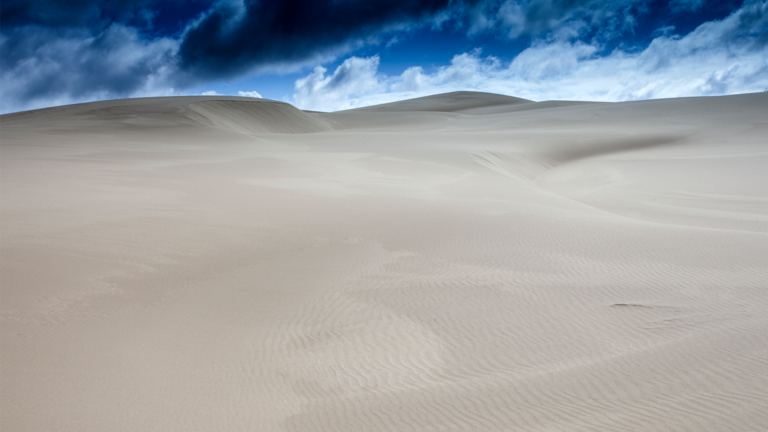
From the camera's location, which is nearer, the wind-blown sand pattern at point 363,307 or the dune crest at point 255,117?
the wind-blown sand pattern at point 363,307

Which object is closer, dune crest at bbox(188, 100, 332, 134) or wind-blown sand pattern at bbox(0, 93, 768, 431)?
wind-blown sand pattern at bbox(0, 93, 768, 431)

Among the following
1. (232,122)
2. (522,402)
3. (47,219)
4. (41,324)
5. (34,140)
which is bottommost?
(522,402)

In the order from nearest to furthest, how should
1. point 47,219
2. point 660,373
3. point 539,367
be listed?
point 660,373
point 539,367
point 47,219

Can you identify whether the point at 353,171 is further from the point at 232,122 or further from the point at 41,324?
the point at 232,122

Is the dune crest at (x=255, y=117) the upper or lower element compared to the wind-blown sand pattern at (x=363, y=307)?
upper

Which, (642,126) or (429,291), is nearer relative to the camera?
(429,291)

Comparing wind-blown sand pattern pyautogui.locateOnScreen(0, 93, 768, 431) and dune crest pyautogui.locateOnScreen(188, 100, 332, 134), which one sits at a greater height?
dune crest pyautogui.locateOnScreen(188, 100, 332, 134)

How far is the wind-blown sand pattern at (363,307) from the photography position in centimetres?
299

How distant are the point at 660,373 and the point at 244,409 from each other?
2.80 meters

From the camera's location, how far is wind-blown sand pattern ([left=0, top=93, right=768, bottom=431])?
9.82ft

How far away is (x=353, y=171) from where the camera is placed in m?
12.3

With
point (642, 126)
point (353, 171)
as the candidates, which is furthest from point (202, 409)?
point (642, 126)

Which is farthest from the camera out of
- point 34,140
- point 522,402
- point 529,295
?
point 34,140

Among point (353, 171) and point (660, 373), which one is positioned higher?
point (353, 171)
